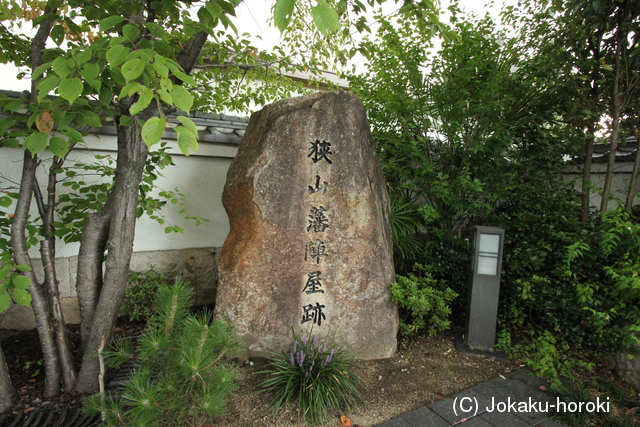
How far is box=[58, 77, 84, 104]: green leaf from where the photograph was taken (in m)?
1.77

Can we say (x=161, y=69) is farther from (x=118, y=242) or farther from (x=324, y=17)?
(x=118, y=242)

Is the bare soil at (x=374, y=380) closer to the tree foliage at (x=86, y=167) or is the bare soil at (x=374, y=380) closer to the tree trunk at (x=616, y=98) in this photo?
the tree foliage at (x=86, y=167)

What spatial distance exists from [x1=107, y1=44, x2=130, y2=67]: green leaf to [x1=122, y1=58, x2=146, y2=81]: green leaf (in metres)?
0.12

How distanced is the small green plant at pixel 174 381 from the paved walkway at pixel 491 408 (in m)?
1.29

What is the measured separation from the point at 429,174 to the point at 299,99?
6.64 ft

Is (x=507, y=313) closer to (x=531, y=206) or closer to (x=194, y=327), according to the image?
(x=531, y=206)

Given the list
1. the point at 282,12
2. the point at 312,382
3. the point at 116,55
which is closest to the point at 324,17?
the point at 282,12

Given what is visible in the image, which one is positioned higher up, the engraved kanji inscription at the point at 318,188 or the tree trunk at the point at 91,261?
the engraved kanji inscription at the point at 318,188

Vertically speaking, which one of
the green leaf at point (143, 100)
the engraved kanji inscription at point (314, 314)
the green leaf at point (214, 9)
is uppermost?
the green leaf at point (214, 9)

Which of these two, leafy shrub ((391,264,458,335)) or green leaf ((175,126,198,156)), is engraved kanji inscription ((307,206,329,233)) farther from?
green leaf ((175,126,198,156))

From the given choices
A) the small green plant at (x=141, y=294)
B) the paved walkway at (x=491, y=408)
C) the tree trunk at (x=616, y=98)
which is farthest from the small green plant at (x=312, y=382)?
the tree trunk at (x=616, y=98)

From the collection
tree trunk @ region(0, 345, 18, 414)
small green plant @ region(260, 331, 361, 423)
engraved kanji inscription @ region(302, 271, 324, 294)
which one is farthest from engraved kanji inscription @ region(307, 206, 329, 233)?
tree trunk @ region(0, 345, 18, 414)

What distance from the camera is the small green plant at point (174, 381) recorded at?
7.32ft

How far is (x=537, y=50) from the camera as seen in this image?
15.2 ft
